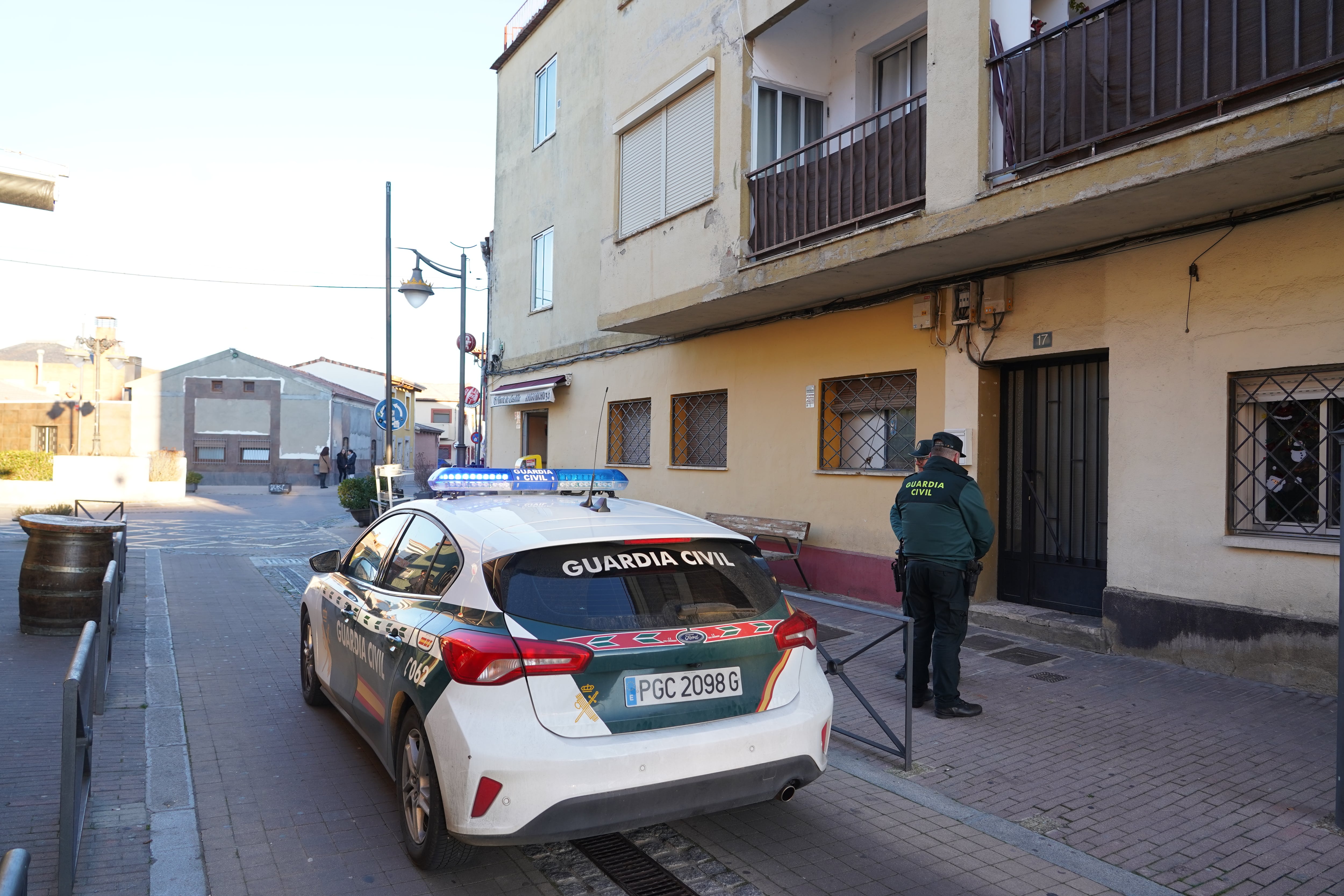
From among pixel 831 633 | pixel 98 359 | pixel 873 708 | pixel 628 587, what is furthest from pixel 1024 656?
Result: pixel 98 359

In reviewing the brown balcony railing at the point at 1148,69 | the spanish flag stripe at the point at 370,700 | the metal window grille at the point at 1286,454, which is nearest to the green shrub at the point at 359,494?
the spanish flag stripe at the point at 370,700

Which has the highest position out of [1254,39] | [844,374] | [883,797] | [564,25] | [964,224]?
[564,25]

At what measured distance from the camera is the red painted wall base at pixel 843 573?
9.43 meters

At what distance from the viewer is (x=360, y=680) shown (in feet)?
14.8

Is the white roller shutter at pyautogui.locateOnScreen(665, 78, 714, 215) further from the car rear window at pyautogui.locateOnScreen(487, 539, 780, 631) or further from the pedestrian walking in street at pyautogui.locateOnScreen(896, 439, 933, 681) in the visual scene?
the car rear window at pyautogui.locateOnScreen(487, 539, 780, 631)

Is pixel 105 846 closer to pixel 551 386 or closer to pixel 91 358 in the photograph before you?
pixel 551 386

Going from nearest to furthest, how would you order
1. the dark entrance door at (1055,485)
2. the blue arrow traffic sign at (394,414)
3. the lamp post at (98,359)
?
the dark entrance door at (1055,485)
the blue arrow traffic sign at (394,414)
the lamp post at (98,359)

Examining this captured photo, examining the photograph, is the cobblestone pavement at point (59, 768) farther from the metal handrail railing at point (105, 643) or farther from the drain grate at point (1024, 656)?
the drain grate at point (1024, 656)

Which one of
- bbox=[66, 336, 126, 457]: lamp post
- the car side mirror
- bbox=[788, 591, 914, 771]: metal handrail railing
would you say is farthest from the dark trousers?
bbox=[66, 336, 126, 457]: lamp post

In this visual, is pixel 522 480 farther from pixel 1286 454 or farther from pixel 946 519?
pixel 1286 454

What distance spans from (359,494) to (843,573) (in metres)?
12.1

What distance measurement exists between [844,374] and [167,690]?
721cm

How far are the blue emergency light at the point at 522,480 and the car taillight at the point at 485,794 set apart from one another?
7.38 ft

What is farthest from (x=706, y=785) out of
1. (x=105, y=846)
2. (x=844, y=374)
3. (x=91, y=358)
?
(x=91, y=358)
